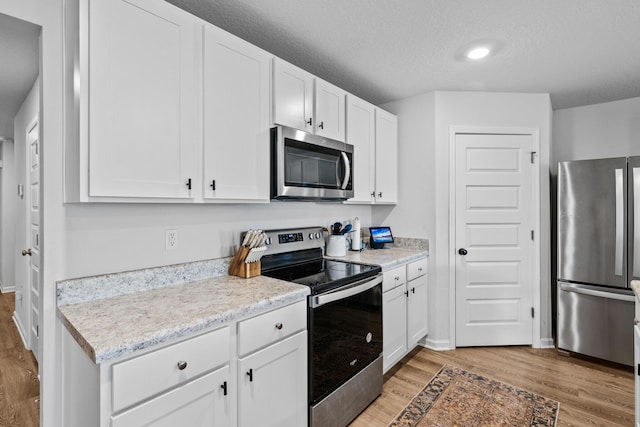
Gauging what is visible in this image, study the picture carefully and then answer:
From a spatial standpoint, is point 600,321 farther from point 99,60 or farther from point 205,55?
point 99,60

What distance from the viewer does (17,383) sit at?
7.70ft

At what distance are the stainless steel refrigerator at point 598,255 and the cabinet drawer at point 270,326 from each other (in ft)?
8.64

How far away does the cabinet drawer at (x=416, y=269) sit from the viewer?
2.72 m

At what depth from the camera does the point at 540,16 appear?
1.85 m

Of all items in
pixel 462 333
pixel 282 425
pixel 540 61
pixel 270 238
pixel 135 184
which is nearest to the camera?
pixel 135 184

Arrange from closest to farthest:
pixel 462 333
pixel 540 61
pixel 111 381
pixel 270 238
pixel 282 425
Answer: pixel 111 381 → pixel 282 425 → pixel 270 238 → pixel 540 61 → pixel 462 333

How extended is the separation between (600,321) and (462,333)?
1115mm

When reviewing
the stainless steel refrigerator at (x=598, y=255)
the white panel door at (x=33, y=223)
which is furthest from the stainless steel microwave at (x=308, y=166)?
the stainless steel refrigerator at (x=598, y=255)

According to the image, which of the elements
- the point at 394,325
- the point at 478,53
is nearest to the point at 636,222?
the point at 478,53

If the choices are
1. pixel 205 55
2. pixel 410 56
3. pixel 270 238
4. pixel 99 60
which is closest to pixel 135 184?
pixel 99 60

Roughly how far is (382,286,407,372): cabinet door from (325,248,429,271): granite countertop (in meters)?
0.22

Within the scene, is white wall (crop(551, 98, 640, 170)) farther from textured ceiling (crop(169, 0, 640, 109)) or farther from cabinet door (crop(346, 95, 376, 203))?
cabinet door (crop(346, 95, 376, 203))

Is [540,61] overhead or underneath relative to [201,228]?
overhead

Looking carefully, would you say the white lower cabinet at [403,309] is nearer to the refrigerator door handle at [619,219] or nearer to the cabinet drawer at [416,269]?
the cabinet drawer at [416,269]
